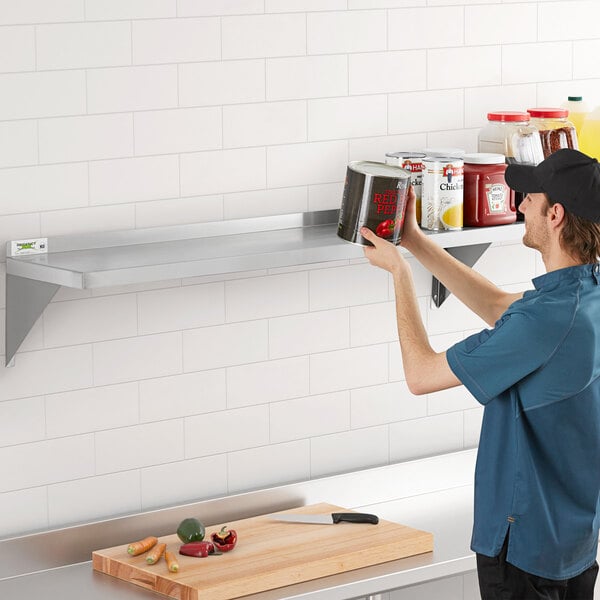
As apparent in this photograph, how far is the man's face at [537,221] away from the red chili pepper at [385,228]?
9.4 inches

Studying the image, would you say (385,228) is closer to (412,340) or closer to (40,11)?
(412,340)

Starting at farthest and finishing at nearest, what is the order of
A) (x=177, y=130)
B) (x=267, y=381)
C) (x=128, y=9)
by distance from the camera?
(x=267, y=381) → (x=177, y=130) → (x=128, y=9)

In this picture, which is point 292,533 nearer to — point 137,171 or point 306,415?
point 306,415

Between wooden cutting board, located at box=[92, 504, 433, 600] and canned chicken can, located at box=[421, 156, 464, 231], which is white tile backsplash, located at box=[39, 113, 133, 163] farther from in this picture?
wooden cutting board, located at box=[92, 504, 433, 600]

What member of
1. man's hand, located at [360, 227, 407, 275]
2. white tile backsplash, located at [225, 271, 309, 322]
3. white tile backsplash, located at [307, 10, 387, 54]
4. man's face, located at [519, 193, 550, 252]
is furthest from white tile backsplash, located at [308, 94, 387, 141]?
man's face, located at [519, 193, 550, 252]

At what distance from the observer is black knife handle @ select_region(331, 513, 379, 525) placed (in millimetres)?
2592

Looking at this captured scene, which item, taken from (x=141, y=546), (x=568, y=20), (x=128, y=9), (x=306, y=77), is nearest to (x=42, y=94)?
(x=128, y=9)

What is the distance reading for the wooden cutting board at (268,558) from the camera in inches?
89.8

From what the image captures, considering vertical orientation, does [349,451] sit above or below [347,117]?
below

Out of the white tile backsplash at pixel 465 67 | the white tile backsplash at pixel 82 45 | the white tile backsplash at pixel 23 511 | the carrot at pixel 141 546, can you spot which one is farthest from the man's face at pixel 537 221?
the white tile backsplash at pixel 23 511

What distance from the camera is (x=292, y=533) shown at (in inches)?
99.8

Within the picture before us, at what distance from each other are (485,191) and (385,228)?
0.50m

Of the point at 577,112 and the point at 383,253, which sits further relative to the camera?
the point at 577,112

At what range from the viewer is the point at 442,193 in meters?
2.55
